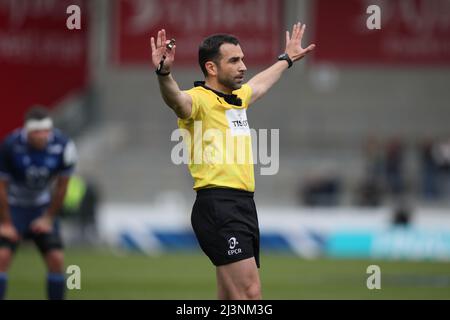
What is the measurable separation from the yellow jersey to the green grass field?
5.55 meters

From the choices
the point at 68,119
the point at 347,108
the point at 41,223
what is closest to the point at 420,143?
the point at 347,108

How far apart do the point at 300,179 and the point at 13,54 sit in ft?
34.5

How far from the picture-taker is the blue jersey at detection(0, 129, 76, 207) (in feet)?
39.7

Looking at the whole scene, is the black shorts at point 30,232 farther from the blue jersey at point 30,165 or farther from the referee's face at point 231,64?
the referee's face at point 231,64

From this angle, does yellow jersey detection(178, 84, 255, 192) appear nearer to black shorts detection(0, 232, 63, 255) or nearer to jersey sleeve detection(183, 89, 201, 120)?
jersey sleeve detection(183, 89, 201, 120)

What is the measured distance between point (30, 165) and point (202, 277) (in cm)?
645

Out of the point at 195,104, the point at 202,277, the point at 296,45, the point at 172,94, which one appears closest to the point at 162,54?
the point at 172,94

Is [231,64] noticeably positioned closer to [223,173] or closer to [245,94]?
[245,94]

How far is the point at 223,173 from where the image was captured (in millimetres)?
8852

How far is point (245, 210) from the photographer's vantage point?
29.2ft

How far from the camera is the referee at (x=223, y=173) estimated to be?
8.70 metres
